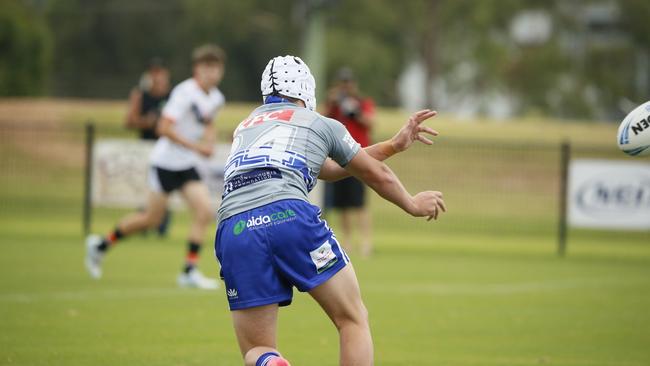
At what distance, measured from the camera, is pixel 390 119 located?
1566 inches

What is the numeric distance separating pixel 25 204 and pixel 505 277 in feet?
Result: 37.6

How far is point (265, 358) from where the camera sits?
627 centimetres

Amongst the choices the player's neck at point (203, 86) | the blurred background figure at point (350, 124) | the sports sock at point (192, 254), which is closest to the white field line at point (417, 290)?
the sports sock at point (192, 254)

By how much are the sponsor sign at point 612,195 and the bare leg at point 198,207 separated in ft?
26.5

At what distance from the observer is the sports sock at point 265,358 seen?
624 centimetres

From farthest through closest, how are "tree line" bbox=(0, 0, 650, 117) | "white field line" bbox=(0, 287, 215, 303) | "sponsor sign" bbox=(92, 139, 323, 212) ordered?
"tree line" bbox=(0, 0, 650, 117) → "sponsor sign" bbox=(92, 139, 323, 212) → "white field line" bbox=(0, 287, 215, 303)

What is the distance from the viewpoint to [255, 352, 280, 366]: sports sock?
624 centimetres

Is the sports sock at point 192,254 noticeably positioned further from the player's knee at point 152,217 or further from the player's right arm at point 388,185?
the player's right arm at point 388,185

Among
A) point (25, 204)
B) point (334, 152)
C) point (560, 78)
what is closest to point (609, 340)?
point (334, 152)

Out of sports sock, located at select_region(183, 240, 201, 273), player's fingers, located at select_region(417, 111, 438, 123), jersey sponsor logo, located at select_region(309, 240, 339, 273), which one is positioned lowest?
sports sock, located at select_region(183, 240, 201, 273)

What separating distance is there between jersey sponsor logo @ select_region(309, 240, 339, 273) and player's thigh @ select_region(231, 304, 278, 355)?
32cm

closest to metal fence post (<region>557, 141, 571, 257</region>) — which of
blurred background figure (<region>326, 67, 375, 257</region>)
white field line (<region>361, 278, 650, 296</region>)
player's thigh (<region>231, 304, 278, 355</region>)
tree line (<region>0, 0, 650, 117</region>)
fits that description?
blurred background figure (<region>326, 67, 375, 257</region>)

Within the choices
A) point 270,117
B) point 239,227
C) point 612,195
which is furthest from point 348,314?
point 612,195

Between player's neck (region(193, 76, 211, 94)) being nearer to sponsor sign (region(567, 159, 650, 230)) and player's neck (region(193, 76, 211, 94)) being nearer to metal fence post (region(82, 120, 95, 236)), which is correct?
metal fence post (region(82, 120, 95, 236))
